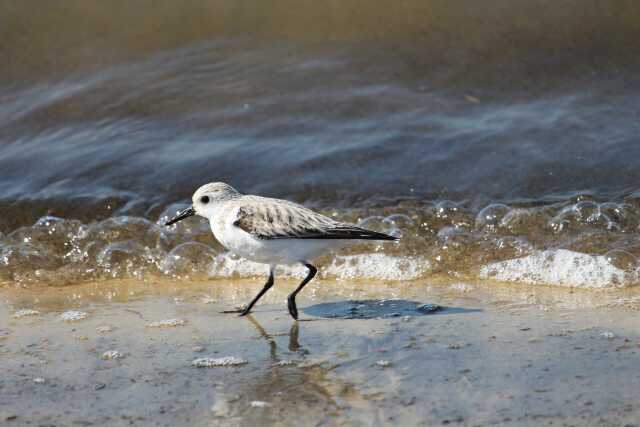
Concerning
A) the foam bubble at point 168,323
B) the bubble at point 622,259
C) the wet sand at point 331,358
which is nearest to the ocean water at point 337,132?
the bubble at point 622,259

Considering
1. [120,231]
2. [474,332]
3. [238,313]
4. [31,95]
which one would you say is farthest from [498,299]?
[31,95]

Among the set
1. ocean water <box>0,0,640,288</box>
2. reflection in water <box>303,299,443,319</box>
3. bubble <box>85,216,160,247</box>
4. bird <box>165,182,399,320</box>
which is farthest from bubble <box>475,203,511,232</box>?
bubble <box>85,216,160,247</box>

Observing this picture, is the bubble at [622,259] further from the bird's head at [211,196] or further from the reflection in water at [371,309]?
the bird's head at [211,196]

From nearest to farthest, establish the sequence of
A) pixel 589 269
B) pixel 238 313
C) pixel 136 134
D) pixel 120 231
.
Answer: pixel 238 313, pixel 589 269, pixel 120 231, pixel 136 134

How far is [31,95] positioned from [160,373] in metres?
5.46

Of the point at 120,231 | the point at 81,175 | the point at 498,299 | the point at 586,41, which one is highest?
the point at 586,41

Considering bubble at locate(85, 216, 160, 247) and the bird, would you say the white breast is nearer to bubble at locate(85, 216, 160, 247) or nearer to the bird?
the bird

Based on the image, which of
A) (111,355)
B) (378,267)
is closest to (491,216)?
(378,267)

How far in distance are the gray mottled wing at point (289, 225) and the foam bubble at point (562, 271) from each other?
118cm

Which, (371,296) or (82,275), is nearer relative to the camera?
(371,296)

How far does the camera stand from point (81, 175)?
789 cm

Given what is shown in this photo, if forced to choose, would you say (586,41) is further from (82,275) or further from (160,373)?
(160,373)

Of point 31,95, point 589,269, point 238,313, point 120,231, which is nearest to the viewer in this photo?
point 238,313

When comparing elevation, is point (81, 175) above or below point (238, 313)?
above
